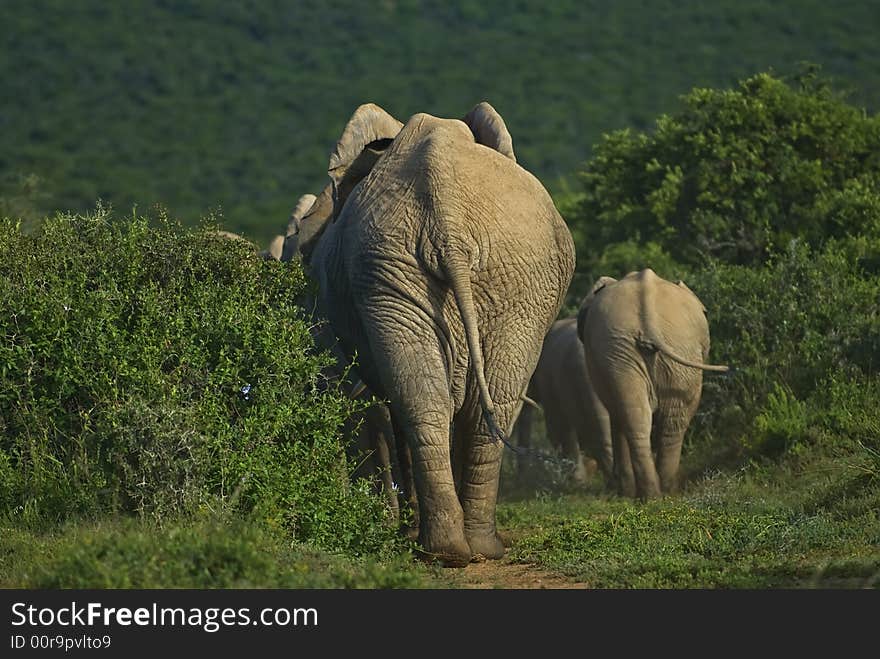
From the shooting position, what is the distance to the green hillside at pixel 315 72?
58.0 metres

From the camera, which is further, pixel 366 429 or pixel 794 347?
pixel 794 347

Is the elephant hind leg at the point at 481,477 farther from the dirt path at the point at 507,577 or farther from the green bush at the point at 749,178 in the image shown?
the green bush at the point at 749,178

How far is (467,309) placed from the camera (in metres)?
8.01

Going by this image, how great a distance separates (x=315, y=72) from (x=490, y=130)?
59.6 meters

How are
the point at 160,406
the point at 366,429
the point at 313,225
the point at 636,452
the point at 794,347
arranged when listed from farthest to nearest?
the point at 794,347, the point at 636,452, the point at 313,225, the point at 366,429, the point at 160,406

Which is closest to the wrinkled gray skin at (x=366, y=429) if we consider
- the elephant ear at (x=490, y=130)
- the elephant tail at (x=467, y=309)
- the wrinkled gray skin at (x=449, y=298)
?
the wrinkled gray skin at (x=449, y=298)

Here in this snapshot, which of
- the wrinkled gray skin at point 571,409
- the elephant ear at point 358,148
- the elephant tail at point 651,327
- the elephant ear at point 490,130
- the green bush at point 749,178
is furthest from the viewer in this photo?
the green bush at point 749,178

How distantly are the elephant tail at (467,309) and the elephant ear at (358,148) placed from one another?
5.14 ft

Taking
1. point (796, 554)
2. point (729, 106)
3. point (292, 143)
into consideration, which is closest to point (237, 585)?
point (796, 554)

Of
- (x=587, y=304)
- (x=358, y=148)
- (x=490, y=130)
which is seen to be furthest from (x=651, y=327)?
(x=358, y=148)

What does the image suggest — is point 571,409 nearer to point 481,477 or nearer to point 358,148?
point 358,148

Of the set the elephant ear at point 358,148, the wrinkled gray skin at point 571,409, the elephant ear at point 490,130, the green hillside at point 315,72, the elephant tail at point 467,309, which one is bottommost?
the green hillside at point 315,72

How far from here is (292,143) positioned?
61781 mm

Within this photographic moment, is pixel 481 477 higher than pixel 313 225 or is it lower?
lower
